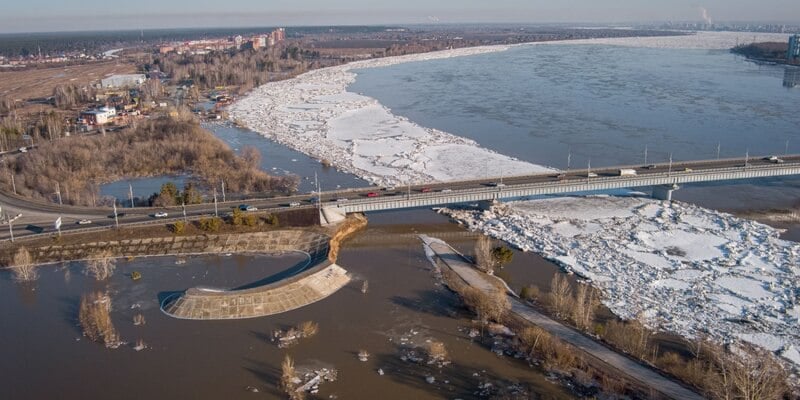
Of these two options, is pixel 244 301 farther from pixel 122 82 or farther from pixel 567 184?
pixel 122 82

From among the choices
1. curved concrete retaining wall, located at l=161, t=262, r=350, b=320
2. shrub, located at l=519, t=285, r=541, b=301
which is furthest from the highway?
shrub, located at l=519, t=285, r=541, b=301

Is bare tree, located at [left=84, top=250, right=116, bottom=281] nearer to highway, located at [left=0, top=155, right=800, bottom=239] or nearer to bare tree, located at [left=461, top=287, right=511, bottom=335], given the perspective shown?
highway, located at [left=0, top=155, right=800, bottom=239]

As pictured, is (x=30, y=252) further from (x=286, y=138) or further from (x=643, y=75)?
(x=643, y=75)

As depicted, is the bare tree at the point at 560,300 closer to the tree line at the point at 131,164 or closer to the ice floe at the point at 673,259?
the ice floe at the point at 673,259

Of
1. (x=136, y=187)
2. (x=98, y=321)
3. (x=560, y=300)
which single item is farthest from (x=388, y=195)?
(x=136, y=187)

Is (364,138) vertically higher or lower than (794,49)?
lower

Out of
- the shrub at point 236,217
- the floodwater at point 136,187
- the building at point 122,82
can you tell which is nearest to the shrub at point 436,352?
the shrub at point 236,217
